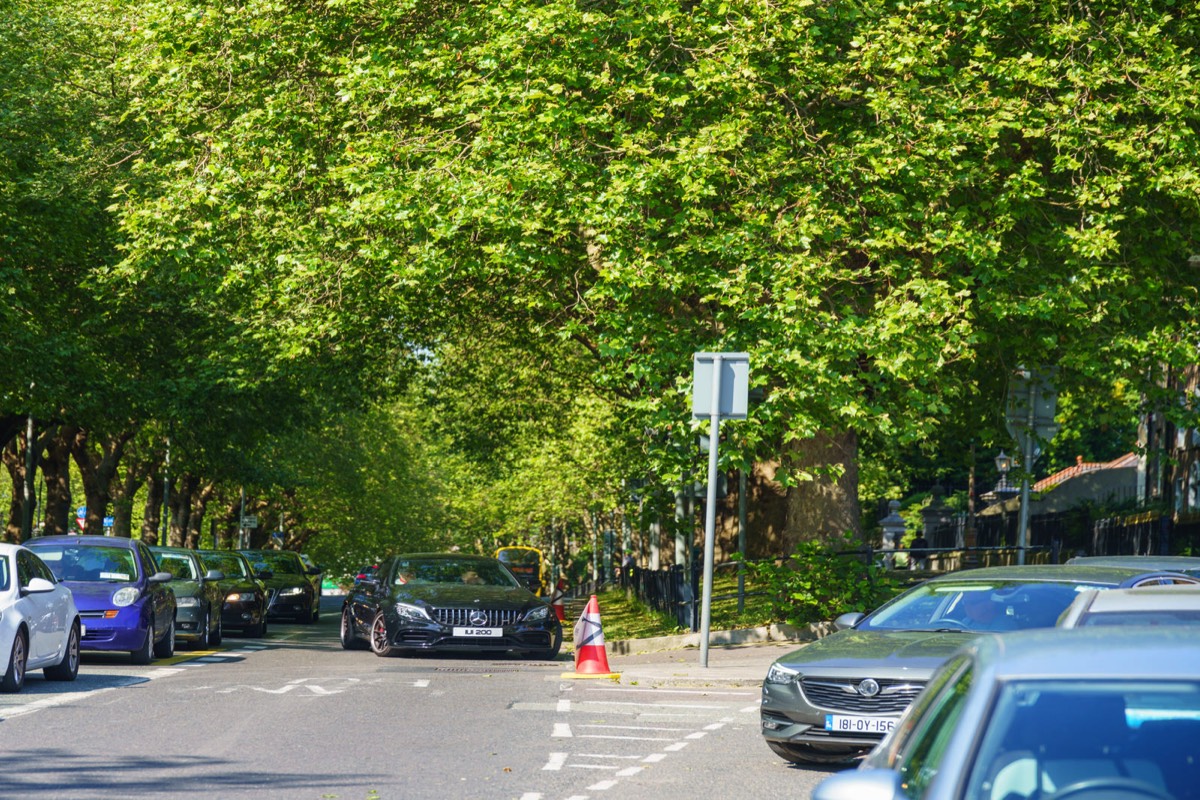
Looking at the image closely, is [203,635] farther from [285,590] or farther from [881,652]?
[881,652]

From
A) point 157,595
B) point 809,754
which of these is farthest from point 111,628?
point 809,754

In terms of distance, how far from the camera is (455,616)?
2006cm

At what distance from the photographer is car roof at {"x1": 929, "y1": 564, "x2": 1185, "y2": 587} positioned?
11.3 meters

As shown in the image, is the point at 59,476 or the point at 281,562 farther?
the point at 59,476

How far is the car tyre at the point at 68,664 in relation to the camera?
15.8 metres

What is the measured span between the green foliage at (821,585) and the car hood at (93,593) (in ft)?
26.0

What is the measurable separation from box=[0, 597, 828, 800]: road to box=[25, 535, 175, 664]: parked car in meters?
0.46

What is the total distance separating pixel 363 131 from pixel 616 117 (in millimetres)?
3487

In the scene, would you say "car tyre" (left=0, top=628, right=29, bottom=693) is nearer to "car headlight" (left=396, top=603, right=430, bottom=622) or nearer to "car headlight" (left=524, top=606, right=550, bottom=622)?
"car headlight" (left=396, top=603, right=430, bottom=622)

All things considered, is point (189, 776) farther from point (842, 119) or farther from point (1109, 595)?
point (842, 119)

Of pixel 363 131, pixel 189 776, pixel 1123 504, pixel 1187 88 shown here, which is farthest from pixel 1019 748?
pixel 1123 504

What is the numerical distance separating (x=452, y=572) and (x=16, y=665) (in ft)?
26.5

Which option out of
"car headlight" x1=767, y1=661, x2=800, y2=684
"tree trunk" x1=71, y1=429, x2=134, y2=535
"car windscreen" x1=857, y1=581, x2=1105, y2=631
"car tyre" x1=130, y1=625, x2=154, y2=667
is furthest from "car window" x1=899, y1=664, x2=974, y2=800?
"tree trunk" x1=71, y1=429, x2=134, y2=535

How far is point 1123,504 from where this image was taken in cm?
3669
